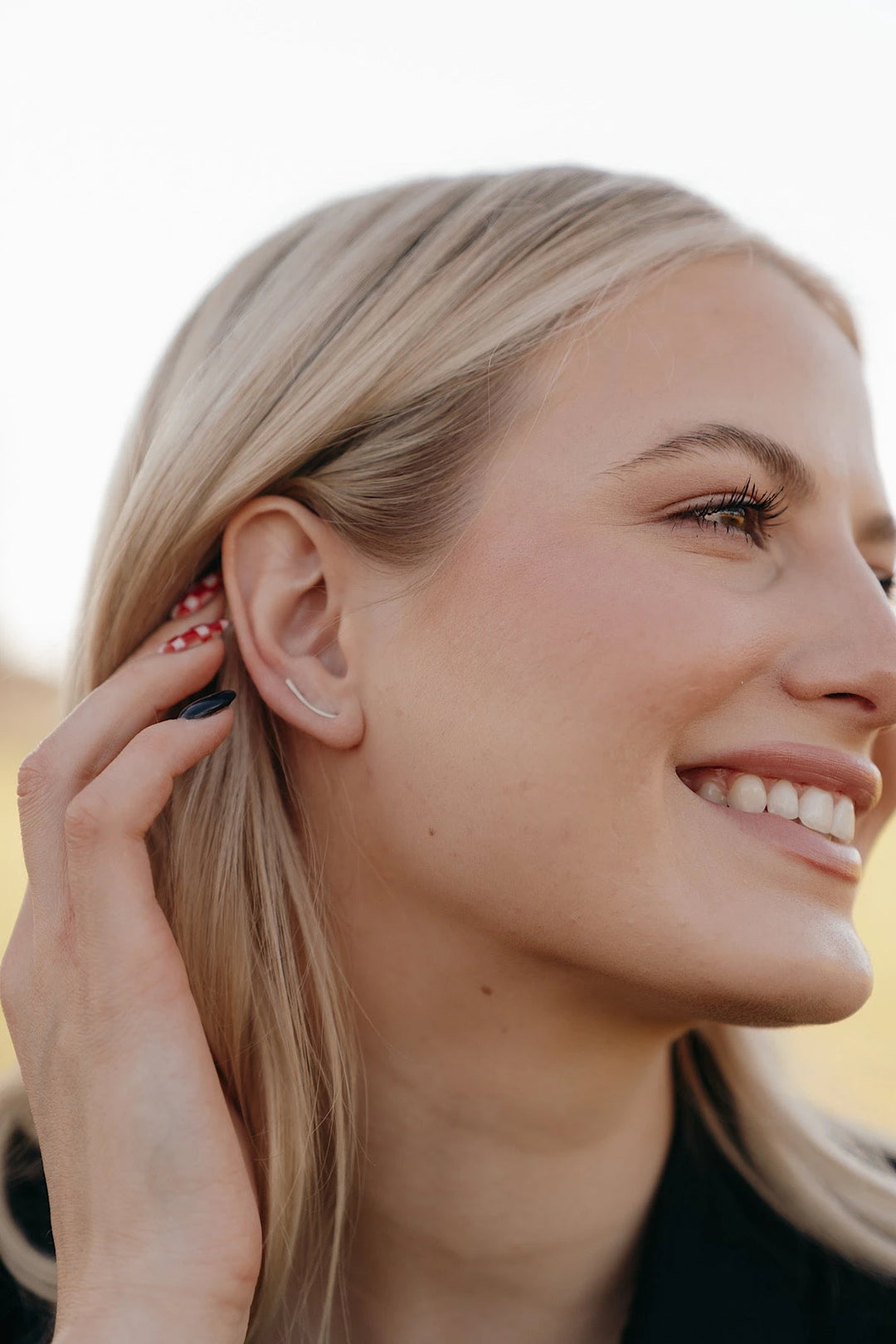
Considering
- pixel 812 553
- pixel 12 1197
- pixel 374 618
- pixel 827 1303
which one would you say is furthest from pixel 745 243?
pixel 12 1197

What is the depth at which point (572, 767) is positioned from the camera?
5.63 feet

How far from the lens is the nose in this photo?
1.75 m

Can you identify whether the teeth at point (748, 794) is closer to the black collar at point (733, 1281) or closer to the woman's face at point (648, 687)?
the woman's face at point (648, 687)

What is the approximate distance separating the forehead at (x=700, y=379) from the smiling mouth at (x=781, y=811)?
540mm

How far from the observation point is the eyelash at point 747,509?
1848 mm

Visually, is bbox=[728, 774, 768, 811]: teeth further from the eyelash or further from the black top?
the black top

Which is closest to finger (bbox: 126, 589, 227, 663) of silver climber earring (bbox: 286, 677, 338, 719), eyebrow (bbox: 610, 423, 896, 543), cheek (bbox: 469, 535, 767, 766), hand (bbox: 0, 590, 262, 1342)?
hand (bbox: 0, 590, 262, 1342)

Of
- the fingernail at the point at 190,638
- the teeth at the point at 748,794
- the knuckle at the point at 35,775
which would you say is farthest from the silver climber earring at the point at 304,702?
the teeth at the point at 748,794

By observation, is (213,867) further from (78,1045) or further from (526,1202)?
(526,1202)

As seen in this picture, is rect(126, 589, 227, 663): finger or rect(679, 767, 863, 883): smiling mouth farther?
rect(126, 589, 227, 663): finger

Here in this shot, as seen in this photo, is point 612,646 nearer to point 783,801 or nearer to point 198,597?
point 783,801

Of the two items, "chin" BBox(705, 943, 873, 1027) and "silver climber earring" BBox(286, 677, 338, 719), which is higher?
"silver climber earring" BBox(286, 677, 338, 719)

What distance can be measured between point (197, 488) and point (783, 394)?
108cm

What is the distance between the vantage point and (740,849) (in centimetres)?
173
